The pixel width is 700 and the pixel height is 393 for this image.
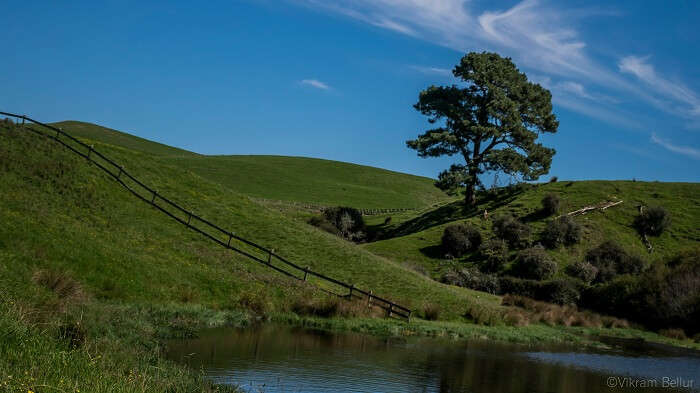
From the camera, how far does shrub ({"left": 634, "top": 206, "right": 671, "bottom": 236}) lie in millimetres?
72438

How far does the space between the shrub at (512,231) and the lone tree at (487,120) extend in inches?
451

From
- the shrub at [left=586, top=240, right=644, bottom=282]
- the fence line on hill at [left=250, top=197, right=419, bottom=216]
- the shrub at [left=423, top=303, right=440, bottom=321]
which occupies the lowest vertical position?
the shrub at [left=423, top=303, right=440, bottom=321]

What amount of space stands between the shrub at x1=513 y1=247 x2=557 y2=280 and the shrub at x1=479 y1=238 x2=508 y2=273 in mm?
1716

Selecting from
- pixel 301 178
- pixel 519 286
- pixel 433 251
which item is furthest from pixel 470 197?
pixel 301 178

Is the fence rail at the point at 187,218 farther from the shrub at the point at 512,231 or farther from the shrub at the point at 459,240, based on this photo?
the shrub at the point at 512,231

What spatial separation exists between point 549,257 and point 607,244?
24.9ft

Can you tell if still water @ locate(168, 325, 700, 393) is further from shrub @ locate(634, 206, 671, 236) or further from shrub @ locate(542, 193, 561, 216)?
shrub @ locate(542, 193, 561, 216)

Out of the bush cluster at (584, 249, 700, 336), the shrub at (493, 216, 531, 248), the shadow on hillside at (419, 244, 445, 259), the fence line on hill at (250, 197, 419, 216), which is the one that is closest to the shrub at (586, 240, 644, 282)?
the shrub at (493, 216, 531, 248)

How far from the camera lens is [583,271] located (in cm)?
6056

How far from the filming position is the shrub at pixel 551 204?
251 feet

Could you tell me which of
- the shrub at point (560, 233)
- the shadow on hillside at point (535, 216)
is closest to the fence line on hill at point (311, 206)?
the shadow on hillside at point (535, 216)

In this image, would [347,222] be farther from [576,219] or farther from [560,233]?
[576,219]

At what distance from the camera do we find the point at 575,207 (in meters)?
78.8

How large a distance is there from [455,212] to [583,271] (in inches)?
1086
